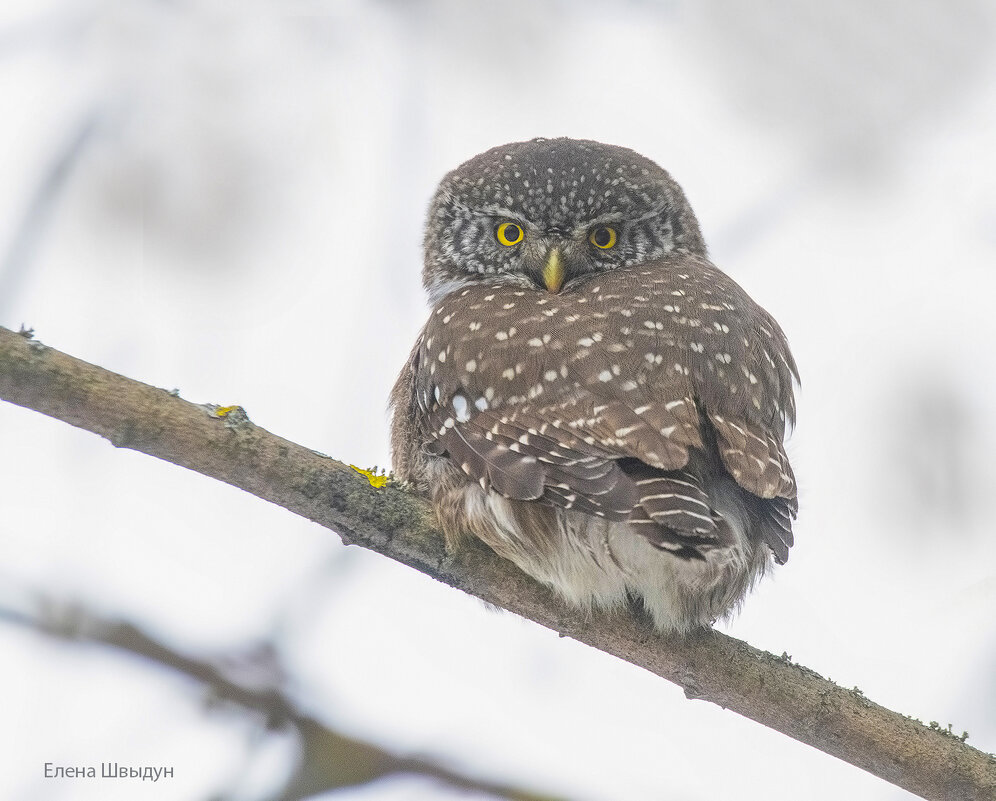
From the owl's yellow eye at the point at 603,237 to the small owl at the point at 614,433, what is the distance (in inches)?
12.2

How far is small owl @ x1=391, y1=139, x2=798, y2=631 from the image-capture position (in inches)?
117

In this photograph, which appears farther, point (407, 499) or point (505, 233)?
point (505, 233)

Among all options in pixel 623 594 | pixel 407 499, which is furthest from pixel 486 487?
pixel 623 594

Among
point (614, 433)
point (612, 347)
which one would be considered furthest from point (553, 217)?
point (614, 433)

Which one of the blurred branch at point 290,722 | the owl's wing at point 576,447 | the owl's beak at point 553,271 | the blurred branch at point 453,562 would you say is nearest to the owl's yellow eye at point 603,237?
the owl's beak at point 553,271

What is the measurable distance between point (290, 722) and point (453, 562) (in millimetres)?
Answer: 596

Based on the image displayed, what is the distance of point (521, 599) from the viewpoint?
127 inches

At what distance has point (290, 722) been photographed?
3.00 m

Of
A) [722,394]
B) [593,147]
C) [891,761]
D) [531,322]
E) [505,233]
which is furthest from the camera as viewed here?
[593,147]

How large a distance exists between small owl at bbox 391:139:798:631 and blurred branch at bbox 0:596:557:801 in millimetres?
595

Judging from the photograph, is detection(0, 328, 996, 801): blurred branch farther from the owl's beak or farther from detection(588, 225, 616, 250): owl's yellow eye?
detection(588, 225, 616, 250): owl's yellow eye

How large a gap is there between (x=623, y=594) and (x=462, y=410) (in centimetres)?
72

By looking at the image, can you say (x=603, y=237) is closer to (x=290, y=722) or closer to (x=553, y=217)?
(x=553, y=217)

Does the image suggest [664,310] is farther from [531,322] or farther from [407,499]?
[407,499]
